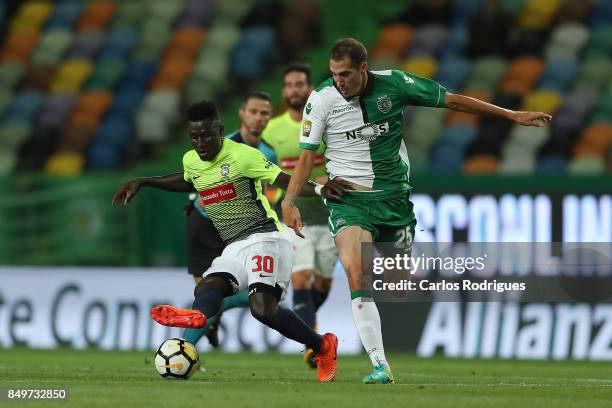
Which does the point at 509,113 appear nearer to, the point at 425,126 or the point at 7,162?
the point at 425,126

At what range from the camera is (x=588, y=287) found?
47.9 feet

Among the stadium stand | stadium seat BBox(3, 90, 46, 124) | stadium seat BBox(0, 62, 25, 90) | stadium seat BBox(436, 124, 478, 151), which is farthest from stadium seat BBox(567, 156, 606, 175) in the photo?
stadium seat BBox(0, 62, 25, 90)

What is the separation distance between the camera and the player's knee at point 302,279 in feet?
40.2

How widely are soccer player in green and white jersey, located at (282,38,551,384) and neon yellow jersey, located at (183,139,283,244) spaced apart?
1.46 ft

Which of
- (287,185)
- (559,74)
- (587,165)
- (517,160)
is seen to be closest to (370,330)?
(287,185)

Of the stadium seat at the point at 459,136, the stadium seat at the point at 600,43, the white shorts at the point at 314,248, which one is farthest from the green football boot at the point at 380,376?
the stadium seat at the point at 600,43

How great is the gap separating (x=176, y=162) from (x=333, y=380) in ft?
28.7

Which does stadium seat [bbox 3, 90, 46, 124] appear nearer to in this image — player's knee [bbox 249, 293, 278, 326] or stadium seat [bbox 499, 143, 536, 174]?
stadium seat [bbox 499, 143, 536, 174]

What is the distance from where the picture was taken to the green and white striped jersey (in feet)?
31.5

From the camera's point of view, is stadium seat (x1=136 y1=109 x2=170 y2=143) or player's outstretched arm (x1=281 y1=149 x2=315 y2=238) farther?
stadium seat (x1=136 y1=109 x2=170 y2=143)

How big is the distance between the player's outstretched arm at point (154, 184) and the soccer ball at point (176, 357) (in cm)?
108

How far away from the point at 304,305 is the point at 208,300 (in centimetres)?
277

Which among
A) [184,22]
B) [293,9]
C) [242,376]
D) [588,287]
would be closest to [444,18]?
[293,9]

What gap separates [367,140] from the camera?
9.69 meters
